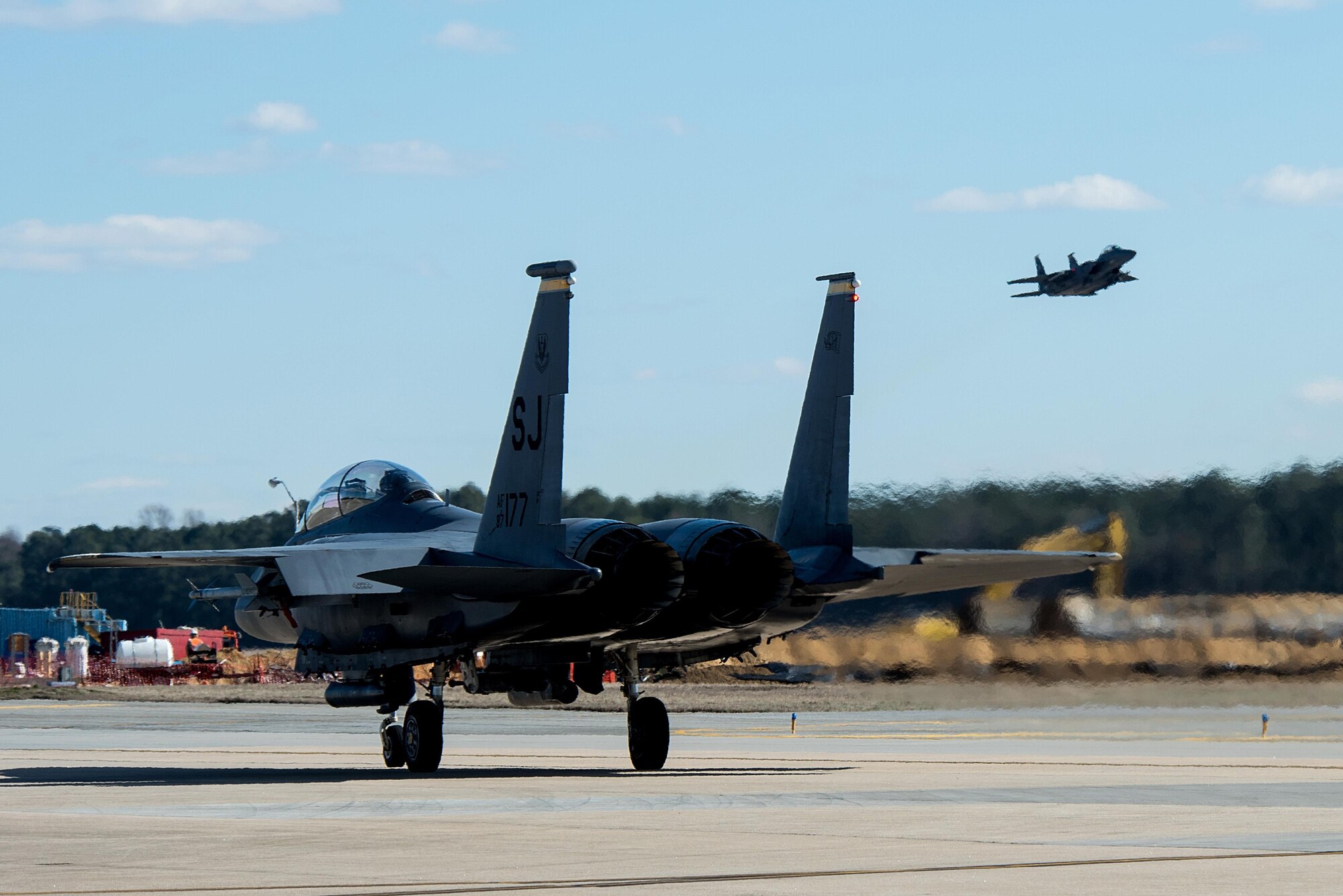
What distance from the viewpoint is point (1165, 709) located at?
1286 inches

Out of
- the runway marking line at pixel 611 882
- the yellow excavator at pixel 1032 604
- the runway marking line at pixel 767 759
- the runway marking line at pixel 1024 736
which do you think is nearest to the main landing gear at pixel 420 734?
the runway marking line at pixel 767 759

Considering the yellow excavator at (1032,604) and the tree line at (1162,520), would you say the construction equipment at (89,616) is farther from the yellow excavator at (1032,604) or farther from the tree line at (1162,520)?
the yellow excavator at (1032,604)

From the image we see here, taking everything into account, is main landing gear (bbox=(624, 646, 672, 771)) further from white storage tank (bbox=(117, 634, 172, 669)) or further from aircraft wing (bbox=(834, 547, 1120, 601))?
white storage tank (bbox=(117, 634, 172, 669))

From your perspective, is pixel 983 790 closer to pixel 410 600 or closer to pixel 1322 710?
pixel 410 600

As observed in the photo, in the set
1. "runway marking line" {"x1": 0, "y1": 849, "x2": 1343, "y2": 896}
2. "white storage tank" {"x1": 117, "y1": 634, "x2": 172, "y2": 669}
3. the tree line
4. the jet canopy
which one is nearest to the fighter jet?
the tree line

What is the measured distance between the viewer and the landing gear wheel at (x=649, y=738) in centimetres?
2220

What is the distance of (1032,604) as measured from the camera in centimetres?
3041

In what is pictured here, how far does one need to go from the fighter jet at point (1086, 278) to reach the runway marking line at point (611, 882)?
29.8m

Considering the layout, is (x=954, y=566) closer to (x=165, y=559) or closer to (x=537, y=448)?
(x=537, y=448)

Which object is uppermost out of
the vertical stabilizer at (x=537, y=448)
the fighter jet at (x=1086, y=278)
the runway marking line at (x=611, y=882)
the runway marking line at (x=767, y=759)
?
the fighter jet at (x=1086, y=278)

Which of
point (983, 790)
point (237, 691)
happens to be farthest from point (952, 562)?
point (237, 691)

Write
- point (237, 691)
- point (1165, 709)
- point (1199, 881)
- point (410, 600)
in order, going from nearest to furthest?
point (1199, 881), point (410, 600), point (1165, 709), point (237, 691)

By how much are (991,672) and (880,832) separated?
1677 centimetres

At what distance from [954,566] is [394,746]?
7.66 meters
